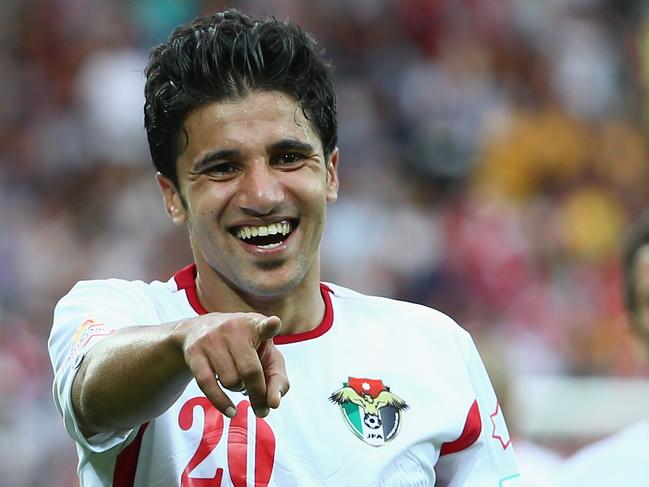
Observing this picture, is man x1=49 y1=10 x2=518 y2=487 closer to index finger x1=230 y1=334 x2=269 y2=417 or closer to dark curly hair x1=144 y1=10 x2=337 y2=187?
dark curly hair x1=144 y1=10 x2=337 y2=187

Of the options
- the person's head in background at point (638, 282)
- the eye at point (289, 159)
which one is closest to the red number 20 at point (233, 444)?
the eye at point (289, 159)

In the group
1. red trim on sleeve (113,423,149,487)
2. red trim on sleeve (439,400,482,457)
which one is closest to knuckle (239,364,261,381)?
red trim on sleeve (113,423,149,487)

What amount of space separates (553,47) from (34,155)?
509 centimetres

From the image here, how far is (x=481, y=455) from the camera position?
10.4 ft

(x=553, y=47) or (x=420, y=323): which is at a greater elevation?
(x=420, y=323)

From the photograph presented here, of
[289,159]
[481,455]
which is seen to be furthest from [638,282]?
[289,159]

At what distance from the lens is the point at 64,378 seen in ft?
8.72

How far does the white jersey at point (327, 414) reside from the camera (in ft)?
9.38

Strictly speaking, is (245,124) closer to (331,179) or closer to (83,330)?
(331,179)

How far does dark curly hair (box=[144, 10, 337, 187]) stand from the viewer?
10.0ft

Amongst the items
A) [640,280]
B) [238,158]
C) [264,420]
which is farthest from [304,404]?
[640,280]

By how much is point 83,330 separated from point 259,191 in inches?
19.9

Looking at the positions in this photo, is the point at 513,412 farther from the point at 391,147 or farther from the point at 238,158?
the point at 391,147

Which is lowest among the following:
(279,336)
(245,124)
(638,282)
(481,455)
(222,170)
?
(638,282)
